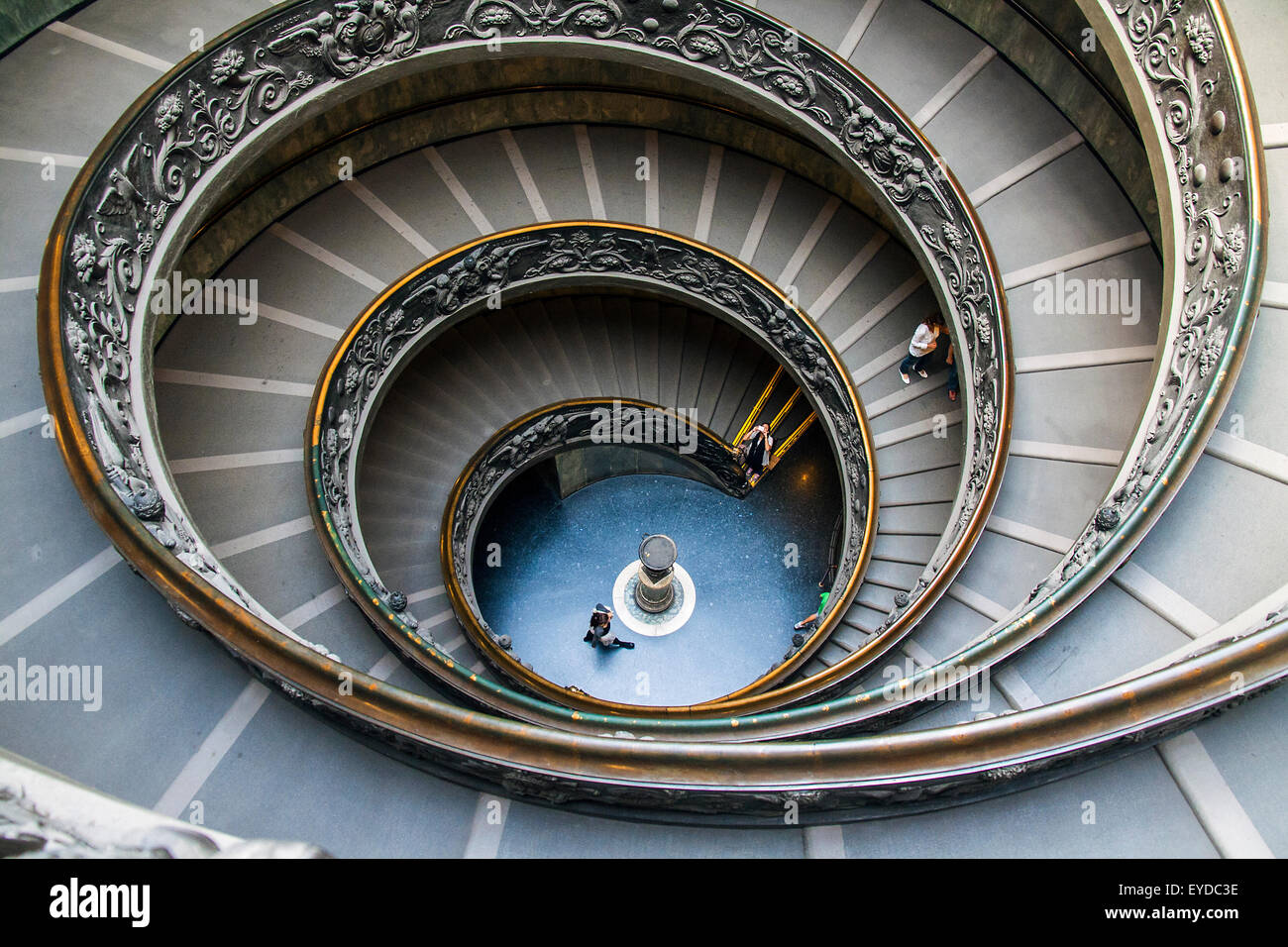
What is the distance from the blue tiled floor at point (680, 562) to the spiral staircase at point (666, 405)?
0.97 metres

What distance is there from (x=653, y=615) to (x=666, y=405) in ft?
12.0

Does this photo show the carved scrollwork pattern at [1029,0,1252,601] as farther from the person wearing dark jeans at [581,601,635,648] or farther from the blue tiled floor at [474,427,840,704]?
the person wearing dark jeans at [581,601,635,648]

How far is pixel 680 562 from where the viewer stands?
566 inches

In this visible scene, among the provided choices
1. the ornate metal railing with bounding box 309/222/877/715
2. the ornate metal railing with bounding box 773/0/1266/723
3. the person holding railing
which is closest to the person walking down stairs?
the ornate metal railing with bounding box 309/222/877/715

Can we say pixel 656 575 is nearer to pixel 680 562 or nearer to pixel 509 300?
pixel 680 562

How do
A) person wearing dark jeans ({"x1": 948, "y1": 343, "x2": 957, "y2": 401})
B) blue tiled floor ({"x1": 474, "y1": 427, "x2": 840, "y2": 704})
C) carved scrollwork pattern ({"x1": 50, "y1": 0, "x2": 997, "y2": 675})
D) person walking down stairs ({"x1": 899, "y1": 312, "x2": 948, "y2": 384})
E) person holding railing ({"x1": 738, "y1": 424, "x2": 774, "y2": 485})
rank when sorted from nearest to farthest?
carved scrollwork pattern ({"x1": 50, "y1": 0, "x2": 997, "y2": 675})
person walking down stairs ({"x1": 899, "y1": 312, "x2": 948, "y2": 384})
person wearing dark jeans ({"x1": 948, "y1": 343, "x2": 957, "y2": 401})
blue tiled floor ({"x1": 474, "y1": 427, "x2": 840, "y2": 704})
person holding railing ({"x1": 738, "y1": 424, "x2": 774, "y2": 485})

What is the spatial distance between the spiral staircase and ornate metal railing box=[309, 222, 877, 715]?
0.42ft

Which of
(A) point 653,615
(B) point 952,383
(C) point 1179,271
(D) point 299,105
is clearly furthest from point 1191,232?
(A) point 653,615

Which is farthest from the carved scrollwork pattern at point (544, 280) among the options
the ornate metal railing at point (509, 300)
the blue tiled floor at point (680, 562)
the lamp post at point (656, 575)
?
the lamp post at point (656, 575)

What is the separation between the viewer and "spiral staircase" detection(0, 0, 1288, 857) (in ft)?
14.0

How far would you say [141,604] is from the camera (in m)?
5.27

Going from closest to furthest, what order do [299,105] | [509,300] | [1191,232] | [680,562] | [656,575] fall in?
[1191,232]
[299,105]
[656,575]
[509,300]
[680,562]

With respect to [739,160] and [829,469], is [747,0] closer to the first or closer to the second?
[739,160]
